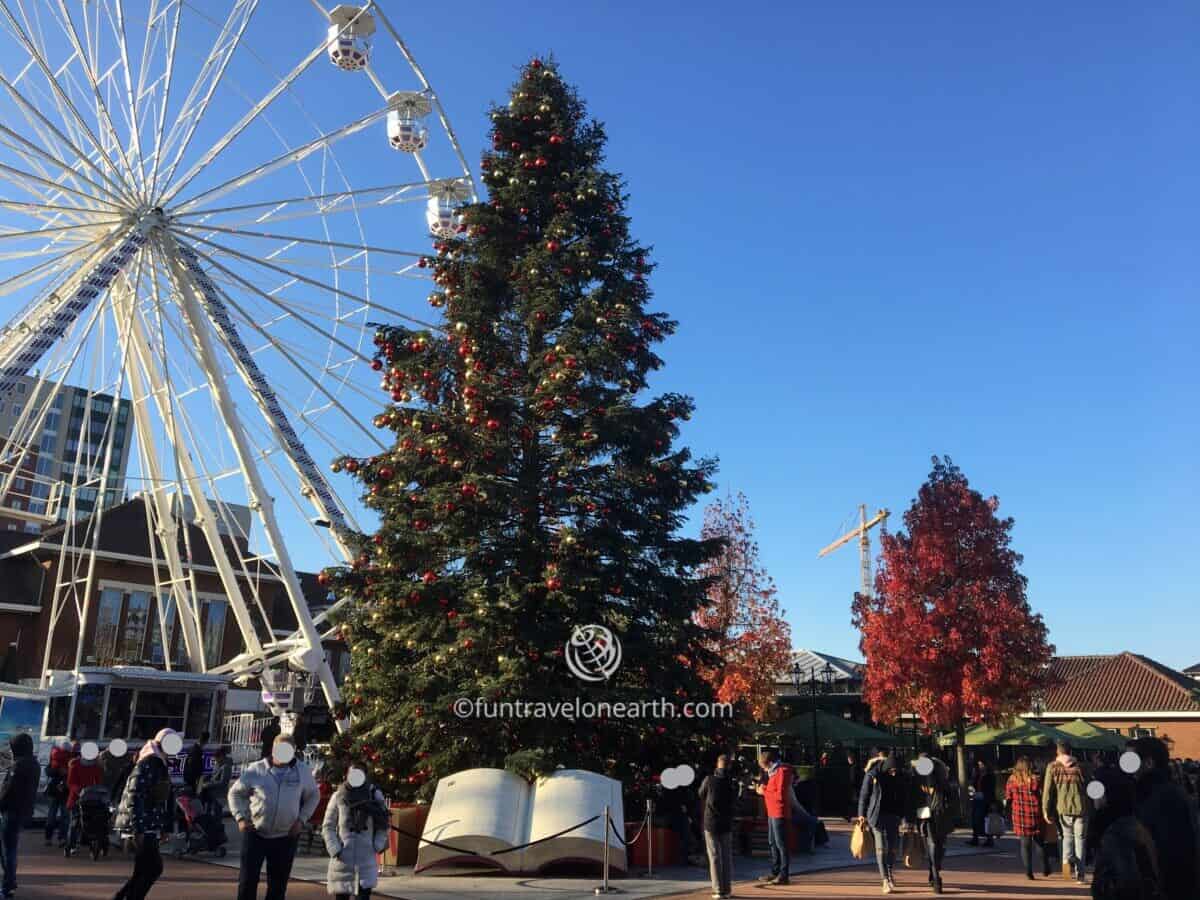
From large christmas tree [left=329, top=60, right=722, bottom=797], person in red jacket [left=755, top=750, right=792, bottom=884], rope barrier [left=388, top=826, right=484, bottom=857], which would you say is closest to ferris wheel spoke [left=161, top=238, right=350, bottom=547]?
large christmas tree [left=329, top=60, right=722, bottom=797]

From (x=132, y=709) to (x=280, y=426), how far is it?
22.4 feet

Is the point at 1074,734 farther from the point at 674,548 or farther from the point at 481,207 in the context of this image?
the point at 481,207

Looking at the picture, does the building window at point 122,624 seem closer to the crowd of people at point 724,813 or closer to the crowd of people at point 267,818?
the crowd of people at point 724,813

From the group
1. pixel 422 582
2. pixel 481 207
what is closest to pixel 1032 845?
pixel 422 582

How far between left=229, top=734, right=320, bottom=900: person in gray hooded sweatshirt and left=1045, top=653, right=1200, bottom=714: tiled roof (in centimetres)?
3886

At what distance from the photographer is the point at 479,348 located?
15.8 m

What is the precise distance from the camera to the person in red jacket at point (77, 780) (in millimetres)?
14273

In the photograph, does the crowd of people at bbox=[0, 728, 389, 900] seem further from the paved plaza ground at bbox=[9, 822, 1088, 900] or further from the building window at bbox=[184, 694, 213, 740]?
the building window at bbox=[184, 694, 213, 740]

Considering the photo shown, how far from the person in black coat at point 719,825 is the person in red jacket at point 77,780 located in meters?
8.87

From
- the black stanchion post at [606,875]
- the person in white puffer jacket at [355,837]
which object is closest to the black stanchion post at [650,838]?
the black stanchion post at [606,875]

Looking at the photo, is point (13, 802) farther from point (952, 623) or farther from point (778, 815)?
point (952, 623)

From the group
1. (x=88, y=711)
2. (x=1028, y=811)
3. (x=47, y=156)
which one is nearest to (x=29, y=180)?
(x=47, y=156)

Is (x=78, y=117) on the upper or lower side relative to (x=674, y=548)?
upper
